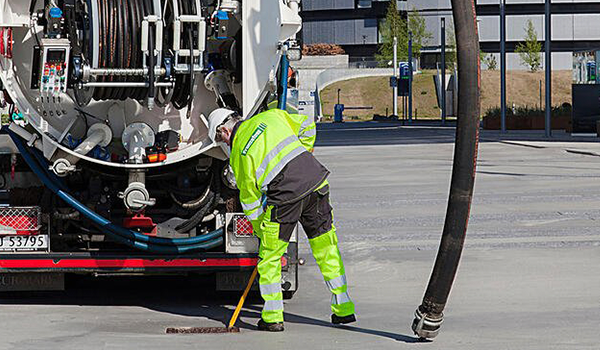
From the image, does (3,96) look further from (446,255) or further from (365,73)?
(365,73)

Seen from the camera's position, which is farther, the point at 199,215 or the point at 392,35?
the point at 392,35

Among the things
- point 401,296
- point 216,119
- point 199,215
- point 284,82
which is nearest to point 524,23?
point 401,296

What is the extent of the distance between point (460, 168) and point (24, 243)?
11.3 feet

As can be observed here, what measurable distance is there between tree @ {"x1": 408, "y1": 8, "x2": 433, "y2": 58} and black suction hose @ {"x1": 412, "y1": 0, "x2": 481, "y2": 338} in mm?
91395

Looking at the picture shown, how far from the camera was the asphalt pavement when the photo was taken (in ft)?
26.6

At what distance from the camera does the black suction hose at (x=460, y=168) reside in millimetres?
7625

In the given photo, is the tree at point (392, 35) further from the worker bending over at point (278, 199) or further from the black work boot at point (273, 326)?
the black work boot at point (273, 326)

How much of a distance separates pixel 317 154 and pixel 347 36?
82.1m

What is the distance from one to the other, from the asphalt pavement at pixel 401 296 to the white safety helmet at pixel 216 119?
4.34 ft

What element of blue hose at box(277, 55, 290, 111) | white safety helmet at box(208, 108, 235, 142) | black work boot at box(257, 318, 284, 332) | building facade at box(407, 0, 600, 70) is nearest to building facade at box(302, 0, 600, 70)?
building facade at box(407, 0, 600, 70)

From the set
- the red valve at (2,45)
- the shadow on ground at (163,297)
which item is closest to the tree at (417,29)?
the shadow on ground at (163,297)

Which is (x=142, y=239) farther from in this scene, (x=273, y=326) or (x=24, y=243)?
(x=273, y=326)

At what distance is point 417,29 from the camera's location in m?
99.2

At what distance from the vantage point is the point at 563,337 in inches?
316
